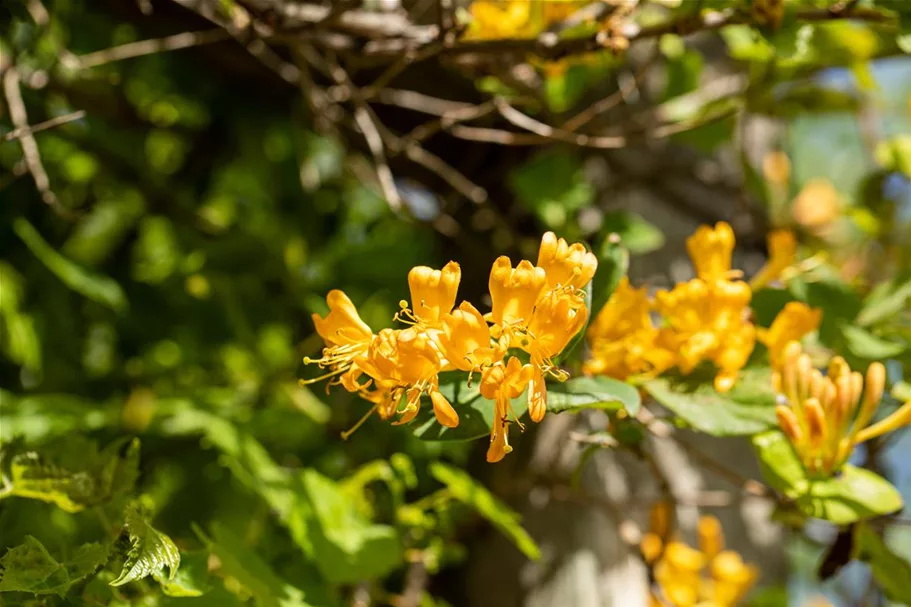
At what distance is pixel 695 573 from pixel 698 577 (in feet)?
0.22

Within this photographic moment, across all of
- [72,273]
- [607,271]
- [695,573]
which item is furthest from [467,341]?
[72,273]

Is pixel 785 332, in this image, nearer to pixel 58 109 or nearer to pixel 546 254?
pixel 546 254

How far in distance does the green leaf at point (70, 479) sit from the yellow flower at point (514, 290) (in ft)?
0.99

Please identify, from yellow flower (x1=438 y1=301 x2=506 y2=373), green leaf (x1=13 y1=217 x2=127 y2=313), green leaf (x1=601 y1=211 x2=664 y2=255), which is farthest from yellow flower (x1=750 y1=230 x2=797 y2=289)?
green leaf (x1=13 y1=217 x2=127 y2=313)

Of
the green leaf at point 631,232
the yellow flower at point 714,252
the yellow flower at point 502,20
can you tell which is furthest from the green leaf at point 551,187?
the yellow flower at point 714,252

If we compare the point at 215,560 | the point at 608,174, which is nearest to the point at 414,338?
the point at 215,560

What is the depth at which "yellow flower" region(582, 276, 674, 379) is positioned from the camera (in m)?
0.61

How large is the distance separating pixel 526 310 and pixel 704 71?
0.93 meters

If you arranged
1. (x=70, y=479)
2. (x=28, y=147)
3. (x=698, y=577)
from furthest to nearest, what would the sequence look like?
(x=698, y=577), (x=28, y=147), (x=70, y=479)

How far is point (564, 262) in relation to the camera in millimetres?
496

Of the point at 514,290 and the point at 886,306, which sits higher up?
the point at 514,290

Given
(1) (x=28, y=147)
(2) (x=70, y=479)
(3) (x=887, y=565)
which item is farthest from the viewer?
(1) (x=28, y=147)

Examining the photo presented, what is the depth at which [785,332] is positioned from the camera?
0.66 meters

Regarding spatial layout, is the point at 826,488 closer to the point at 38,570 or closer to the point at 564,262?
the point at 564,262
